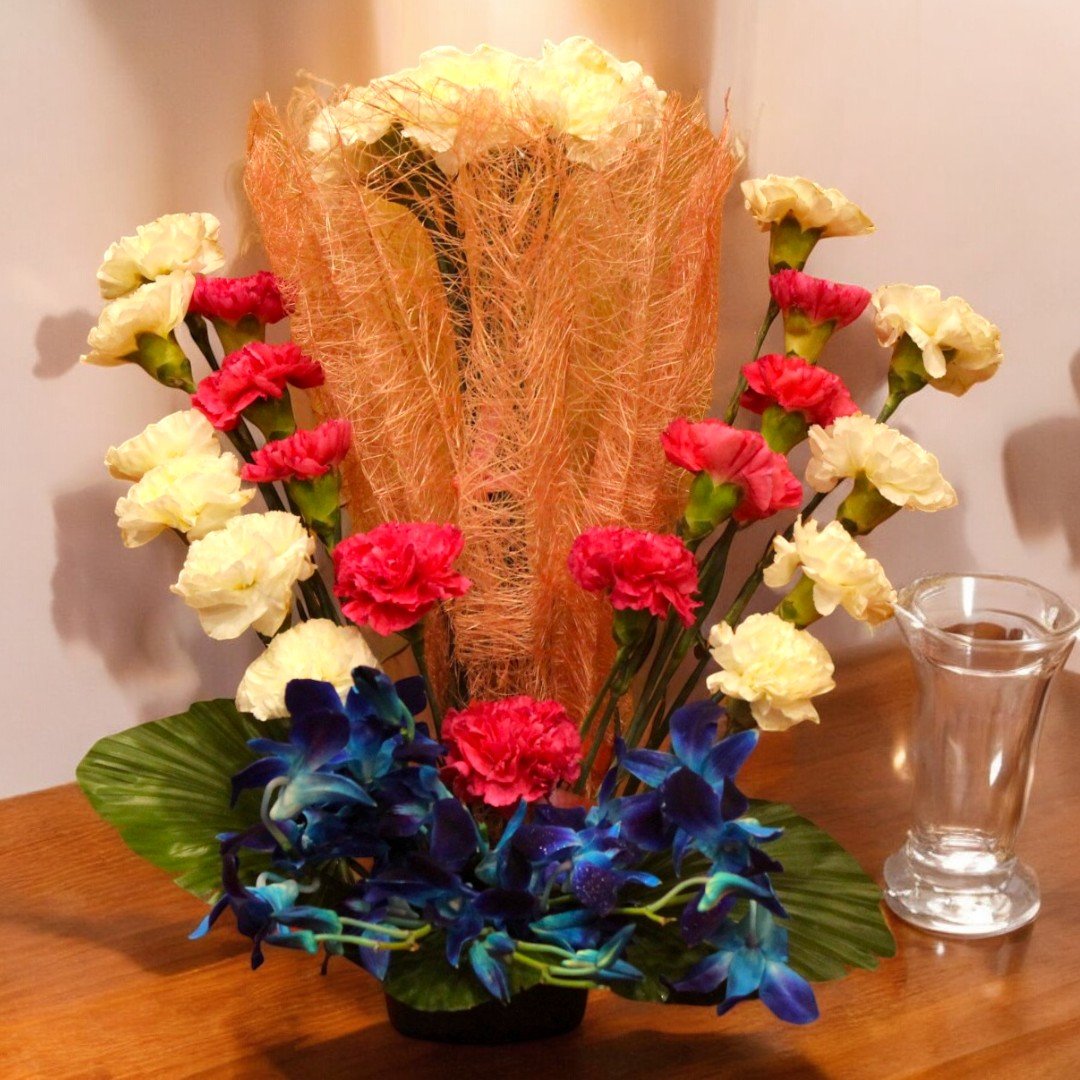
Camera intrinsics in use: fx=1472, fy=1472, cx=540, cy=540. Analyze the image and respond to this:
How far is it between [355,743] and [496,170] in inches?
12.4

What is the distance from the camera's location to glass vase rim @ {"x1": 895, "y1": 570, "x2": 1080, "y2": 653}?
816 millimetres

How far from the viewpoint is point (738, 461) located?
2.48ft

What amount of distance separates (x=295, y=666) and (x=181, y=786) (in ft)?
0.38

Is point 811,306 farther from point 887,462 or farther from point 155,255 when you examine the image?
point 155,255

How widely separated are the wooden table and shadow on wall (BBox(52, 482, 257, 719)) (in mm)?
110

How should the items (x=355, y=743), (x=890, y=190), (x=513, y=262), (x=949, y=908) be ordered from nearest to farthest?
(x=355, y=743) < (x=513, y=262) < (x=949, y=908) < (x=890, y=190)

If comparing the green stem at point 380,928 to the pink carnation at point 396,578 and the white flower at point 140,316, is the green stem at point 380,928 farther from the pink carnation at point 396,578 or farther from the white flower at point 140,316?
the white flower at point 140,316

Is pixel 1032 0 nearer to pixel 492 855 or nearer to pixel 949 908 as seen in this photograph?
pixel 949 908

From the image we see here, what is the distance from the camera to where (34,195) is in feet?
2.85

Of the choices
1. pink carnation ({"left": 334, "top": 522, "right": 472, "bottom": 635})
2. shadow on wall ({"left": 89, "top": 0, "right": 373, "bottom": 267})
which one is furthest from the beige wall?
pink carnation ({"left": 334, "top": 522, "right": 472, "bottom": 635})

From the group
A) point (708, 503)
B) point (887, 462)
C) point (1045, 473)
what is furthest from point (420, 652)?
point (1045, 473)

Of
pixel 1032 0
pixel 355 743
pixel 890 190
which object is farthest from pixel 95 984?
pixel 1032 0

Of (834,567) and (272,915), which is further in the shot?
(834,567)

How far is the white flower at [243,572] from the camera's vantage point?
72cm
